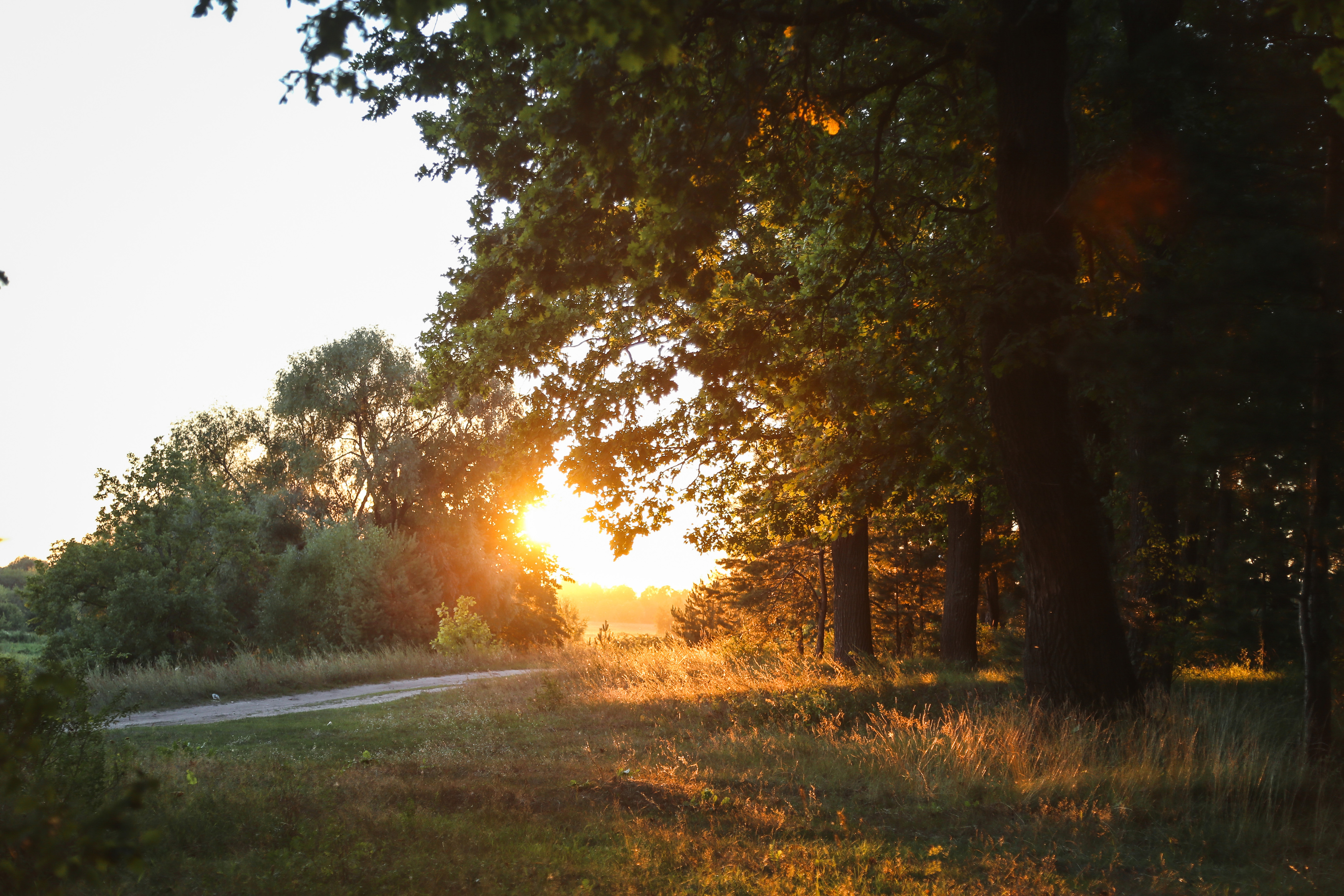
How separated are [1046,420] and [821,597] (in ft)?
74.6

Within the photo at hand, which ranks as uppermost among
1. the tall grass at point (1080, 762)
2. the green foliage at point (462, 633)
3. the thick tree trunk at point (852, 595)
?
the thick tree trunk at point (852, 595)

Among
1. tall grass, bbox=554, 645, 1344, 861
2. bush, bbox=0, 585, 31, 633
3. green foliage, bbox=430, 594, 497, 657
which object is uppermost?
tall grass, bbox=554, 645, 1344, 861

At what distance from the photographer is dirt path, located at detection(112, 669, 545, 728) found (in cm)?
1530

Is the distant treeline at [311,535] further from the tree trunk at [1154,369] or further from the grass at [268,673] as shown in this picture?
the tree trunk at [1154,369]

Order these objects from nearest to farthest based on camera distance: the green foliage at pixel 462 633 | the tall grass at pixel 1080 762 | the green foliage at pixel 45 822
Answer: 1. the green foliage at pixel 45 822
2. the tall grass at pixel 1080 762
3. the green foliage at pixel 462 633

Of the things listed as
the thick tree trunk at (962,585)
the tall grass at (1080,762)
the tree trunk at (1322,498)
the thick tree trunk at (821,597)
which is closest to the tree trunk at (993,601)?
the thick tree trunk at (821,597)

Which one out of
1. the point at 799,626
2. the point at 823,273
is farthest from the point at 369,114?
the point at 799,626

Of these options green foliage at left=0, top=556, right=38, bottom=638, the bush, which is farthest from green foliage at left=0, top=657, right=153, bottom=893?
the bush

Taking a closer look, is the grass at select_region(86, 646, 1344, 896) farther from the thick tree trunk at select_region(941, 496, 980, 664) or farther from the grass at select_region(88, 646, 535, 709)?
the grass at select_region(88, 646, 535, 709)

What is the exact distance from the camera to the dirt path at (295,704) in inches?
602

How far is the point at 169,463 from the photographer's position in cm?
2617

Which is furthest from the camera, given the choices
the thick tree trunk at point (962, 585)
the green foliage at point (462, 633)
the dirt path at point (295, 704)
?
the green foliage at point (462, 633)

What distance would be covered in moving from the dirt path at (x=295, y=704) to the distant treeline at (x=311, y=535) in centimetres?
739

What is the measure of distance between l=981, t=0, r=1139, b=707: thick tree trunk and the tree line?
0.03 m
